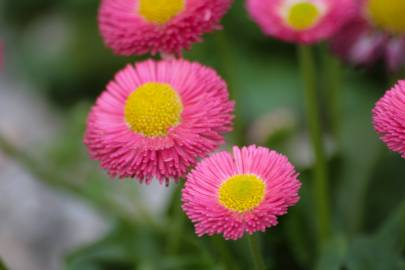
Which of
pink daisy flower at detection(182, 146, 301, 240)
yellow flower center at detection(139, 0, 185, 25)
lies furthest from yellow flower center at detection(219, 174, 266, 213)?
yellow flower center at detection(139, 0, 185, 25)

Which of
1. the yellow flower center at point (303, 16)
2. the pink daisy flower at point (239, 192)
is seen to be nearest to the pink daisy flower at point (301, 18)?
the yellow flower center at point (303, 16)

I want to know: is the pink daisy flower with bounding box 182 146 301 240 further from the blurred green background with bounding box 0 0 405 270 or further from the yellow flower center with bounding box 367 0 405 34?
the yellow flower center with bounding box 367 0 405 34

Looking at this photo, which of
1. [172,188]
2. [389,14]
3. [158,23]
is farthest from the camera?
[172,188]

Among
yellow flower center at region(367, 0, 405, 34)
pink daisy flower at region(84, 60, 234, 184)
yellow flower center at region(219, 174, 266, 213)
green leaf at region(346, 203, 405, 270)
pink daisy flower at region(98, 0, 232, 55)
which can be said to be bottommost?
green leaf at region(346, 203, 405, 270)

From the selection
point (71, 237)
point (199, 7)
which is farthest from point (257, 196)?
point (71, 237)

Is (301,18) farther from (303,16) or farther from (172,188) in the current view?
(172,188)

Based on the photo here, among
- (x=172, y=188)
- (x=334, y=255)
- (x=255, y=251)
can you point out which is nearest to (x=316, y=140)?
(x=334, y=255)
